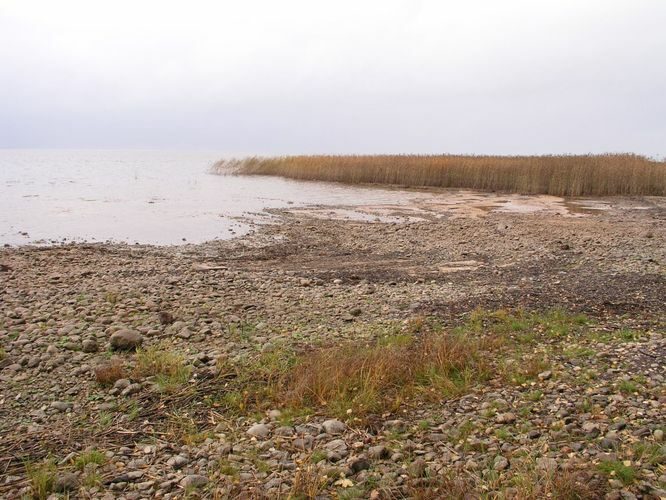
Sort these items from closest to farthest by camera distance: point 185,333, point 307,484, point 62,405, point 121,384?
point 307,484
point 62,405
point 121,384
point 185,333

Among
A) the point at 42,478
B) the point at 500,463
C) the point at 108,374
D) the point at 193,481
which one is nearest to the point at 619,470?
the point at 500,463

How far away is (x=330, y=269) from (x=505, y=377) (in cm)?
753

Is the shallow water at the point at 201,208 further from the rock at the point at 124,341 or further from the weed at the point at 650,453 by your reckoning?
the weed at the point at 650,453

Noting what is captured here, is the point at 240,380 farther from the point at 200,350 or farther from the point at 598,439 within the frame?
the point at 598,439

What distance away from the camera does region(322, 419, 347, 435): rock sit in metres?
5.07

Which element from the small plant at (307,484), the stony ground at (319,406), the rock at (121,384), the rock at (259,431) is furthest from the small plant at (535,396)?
the rock at (121,384)

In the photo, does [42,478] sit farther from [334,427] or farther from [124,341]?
[124,341]

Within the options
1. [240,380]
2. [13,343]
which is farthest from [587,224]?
[13,343]

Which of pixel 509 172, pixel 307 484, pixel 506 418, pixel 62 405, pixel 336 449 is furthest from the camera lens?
pixel 509 172

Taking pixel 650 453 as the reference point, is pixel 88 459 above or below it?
below

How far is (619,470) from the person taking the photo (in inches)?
157

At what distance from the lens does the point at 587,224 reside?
20344mm

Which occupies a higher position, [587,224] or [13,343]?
[587,224]

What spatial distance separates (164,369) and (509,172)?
34.0 metres
